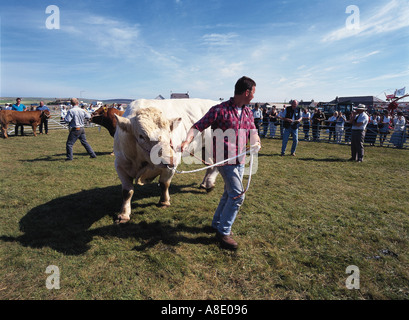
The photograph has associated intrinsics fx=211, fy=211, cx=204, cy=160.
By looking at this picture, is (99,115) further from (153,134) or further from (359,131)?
(359,131)

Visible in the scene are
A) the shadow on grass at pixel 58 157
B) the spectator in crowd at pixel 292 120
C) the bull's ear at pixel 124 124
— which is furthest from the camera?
the spectator in crowd at pixel 292 120

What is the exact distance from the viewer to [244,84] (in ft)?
9.57

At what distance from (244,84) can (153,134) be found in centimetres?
145

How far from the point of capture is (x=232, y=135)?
122 inches

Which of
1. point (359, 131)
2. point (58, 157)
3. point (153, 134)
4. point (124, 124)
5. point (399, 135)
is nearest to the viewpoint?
point (153, 134)

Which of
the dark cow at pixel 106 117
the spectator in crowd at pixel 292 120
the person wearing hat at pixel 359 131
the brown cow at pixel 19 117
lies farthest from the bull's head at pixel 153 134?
the brown cow at pixel 19 117

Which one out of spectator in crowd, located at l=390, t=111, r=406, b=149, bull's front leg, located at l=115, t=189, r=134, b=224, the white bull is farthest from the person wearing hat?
bull's front leg, located at l=115, t=189, r=134, b=224

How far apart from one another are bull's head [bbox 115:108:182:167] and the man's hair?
3.58 feet

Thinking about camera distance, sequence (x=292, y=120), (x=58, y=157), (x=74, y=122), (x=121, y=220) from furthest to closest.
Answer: (x=292, y=120) → (x=58, y=157) → (x=74, y=122) → (x=121, y=220)

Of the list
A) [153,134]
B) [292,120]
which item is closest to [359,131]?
[292,120]

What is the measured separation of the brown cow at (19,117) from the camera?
13758 mm

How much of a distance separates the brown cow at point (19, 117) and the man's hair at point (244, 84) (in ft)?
55.9

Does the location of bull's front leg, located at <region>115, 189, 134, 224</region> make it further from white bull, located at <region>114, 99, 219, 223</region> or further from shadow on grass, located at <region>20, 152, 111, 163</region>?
shadow on grass, located at <region>20, 152, 111, 163</region>

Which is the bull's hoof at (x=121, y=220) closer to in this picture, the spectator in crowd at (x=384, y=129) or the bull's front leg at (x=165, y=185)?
the bull's front leg at (x=165, y=185)
